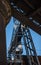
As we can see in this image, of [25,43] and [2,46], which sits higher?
[25,43]

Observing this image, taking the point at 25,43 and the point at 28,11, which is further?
the point at 25,43

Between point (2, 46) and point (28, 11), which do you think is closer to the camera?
Answer: point (2, 46)

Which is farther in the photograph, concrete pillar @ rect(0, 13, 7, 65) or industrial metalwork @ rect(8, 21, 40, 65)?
industrial metalwork @ rect(8, 21, 40, 65)

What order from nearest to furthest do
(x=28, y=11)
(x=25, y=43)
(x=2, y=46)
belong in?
(x=2, y=46) < (x=28, y=11) < (x=25, y=43)

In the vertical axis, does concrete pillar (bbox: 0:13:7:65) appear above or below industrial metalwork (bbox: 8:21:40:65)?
below

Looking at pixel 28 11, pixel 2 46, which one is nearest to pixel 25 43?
pixel 28 11

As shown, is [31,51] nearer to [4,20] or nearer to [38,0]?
[38,0]

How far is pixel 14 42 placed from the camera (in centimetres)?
1847

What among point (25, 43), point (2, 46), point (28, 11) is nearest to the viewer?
point (2, 46)

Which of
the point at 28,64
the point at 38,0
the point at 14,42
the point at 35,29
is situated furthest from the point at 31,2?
the point at 14,42

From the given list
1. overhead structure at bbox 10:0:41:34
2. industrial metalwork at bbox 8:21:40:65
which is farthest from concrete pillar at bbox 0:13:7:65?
industrial metalwork at bbox 8:21:40:65

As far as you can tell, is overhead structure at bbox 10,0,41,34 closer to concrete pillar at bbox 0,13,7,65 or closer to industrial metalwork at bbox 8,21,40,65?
industrial metalwork at bbox 8,21,40,65

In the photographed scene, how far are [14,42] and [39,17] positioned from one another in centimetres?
864

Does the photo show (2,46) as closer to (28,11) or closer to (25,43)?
(28,11)
